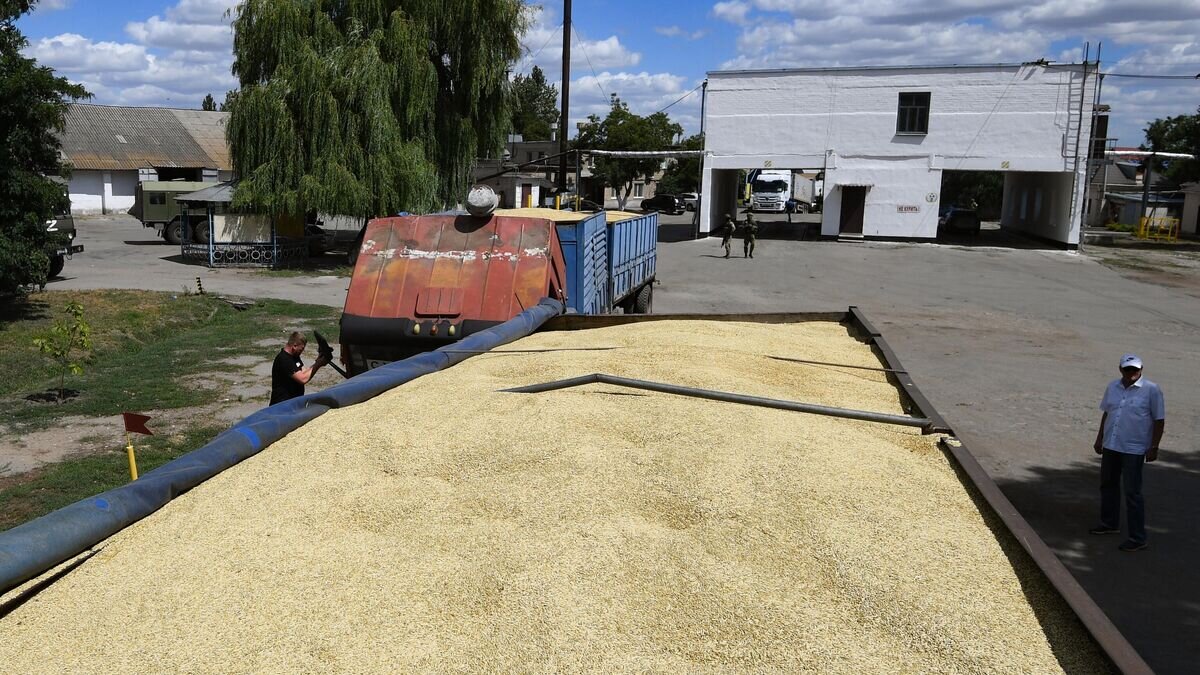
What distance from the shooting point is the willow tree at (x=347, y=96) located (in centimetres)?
2653

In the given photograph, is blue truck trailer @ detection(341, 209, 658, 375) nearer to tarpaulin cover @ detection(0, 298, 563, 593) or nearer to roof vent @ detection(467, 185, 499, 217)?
roof vent @ detection(467, 185, 499, 217)

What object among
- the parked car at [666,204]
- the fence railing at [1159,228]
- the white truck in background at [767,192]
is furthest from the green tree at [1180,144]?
the parked car at [666,204]

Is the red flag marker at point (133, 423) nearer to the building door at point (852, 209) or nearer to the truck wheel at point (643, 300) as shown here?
the truck wheel at point (643, 300)

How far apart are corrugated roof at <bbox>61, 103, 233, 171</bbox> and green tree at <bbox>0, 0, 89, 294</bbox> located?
119 ft

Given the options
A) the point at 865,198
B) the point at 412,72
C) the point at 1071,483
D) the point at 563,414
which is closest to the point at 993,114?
the point at 865,198

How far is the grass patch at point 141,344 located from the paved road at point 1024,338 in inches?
95.2

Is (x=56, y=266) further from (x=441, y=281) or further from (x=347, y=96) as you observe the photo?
(x=441, y=281)

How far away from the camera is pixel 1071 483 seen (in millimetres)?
9383

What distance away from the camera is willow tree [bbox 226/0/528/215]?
87.0 ft

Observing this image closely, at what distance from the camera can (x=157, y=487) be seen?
4.10 m

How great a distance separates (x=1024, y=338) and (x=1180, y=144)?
56.2 m

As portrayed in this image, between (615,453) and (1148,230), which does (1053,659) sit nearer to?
(615,453)

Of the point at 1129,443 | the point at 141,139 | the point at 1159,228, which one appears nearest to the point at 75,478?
the point at 1129,443

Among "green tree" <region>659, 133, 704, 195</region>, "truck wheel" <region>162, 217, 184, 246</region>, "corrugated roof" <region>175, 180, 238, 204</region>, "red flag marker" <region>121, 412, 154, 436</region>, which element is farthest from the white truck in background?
"red flag marker" <region>121, 412, 154, 436</region>
